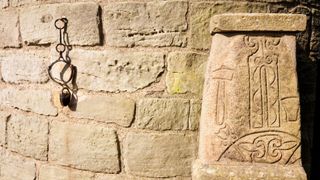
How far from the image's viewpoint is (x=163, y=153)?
2.09 metres

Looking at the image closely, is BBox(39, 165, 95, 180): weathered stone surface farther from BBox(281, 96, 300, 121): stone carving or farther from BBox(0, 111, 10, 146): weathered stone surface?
BBox(281, 96, 300, 121): stone carving

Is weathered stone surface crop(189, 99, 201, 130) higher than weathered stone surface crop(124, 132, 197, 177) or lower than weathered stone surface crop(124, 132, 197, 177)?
higher

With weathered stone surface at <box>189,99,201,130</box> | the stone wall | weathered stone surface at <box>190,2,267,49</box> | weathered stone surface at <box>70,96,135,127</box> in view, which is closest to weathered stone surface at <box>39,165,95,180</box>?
the stone wall

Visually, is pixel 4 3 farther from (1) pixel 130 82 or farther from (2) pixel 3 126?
(1) pixel 130 82

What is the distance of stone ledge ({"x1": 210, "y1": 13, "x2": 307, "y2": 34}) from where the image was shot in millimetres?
1855

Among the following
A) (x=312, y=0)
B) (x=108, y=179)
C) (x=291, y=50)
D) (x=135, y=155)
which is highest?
(x=312, y=0)

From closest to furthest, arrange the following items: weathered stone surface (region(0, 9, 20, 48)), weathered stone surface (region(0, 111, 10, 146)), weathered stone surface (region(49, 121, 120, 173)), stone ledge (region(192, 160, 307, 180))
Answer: stone ledge (region(192, 160, 307, 180))
weathered stone surface (region(49, 121, 120, 173))
weathered stone surface (region(0, 9, 20, 48))
weathered stone surface (region(0, 111, 10, 146))

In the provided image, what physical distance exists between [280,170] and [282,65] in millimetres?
479

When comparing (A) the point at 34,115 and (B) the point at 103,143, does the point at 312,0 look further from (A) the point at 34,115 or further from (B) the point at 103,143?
(A) the point at 34,115

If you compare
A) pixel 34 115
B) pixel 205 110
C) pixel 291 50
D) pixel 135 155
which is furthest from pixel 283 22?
pixel 34 115

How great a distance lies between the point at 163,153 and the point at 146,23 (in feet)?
2.24

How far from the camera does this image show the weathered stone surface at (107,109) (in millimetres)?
2117

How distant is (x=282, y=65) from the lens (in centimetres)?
186

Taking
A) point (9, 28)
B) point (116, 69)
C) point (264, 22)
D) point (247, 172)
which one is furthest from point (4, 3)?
point (247, 172)
